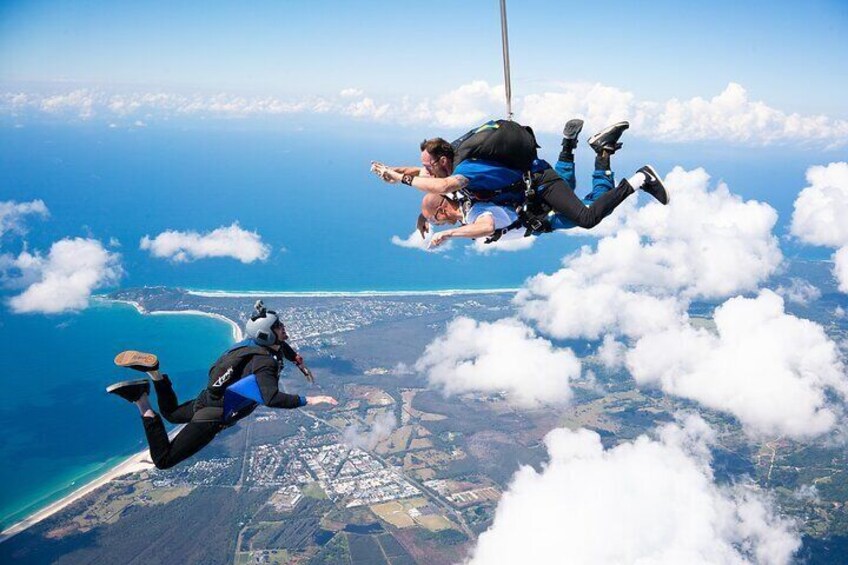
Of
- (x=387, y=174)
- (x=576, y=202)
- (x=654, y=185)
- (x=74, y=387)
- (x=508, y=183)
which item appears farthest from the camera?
(x=74, y=387)

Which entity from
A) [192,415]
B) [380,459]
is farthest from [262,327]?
[380,459]

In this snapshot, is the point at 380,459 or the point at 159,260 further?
the point at 159,260

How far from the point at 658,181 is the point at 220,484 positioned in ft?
180

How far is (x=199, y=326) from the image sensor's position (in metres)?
74.6

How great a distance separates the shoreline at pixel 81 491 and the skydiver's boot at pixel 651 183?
45402mm

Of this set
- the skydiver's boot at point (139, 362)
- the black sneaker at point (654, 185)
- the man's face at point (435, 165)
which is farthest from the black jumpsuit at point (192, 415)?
the black sneaker at point (654, 185)

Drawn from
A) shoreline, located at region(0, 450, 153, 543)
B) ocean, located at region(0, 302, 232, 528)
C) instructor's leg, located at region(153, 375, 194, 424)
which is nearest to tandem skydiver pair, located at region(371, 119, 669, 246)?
instructor's leg, located at region(153, 375, 194, 424)

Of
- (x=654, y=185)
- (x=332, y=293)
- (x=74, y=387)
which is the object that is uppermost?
(x=654, y=185)

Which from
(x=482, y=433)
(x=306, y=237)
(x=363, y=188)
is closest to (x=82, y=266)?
(x=306, y=237)

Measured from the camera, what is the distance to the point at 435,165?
16.4ft

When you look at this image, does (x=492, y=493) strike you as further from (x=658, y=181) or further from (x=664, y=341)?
(x=664, y=341)

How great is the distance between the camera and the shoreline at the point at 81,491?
1561 inches

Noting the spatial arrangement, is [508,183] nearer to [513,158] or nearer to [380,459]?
[513,158]

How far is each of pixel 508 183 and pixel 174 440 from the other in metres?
4.19
